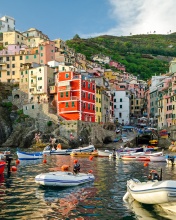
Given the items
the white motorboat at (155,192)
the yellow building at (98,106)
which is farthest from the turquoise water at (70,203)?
the yellow building at (98,106)

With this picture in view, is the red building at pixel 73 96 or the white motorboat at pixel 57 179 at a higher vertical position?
the red building at pixel 73 96

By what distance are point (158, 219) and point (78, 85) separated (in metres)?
74.1

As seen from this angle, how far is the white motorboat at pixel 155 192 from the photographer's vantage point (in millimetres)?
18641

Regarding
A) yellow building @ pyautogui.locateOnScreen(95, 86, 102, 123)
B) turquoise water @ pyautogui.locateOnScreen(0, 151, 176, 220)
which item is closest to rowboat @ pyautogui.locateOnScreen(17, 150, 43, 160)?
turquoise water @ pyautogui.locateOnScreen(0, 151, 176, 220)

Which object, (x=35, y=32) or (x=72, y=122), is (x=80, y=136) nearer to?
(x=72, y=122)

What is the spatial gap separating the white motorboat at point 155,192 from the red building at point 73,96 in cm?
6871

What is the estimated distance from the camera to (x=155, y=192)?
19.5 metres

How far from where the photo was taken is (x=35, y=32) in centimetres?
15362

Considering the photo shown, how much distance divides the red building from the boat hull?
68865mm

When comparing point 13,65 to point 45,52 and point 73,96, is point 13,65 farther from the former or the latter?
point 73,96

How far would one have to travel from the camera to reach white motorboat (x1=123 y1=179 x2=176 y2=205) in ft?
61.2

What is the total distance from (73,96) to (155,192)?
7305 cm

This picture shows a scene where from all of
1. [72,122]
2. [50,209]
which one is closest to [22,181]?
[50,209]

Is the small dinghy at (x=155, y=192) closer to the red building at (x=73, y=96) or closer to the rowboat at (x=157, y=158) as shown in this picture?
the rowboat at (x=157, y=158)
